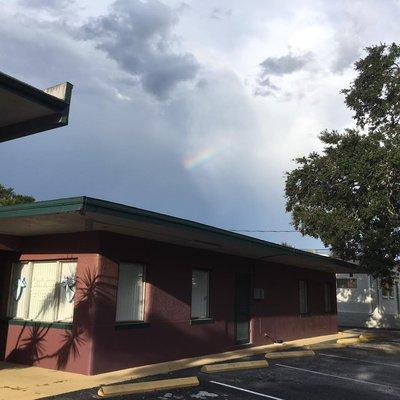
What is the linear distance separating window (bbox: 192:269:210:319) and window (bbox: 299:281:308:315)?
7.70 m

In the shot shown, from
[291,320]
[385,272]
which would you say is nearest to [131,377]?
[291,320]

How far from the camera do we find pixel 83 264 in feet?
37.8

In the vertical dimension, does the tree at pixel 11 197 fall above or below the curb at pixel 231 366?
above

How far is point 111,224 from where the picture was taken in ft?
35.4

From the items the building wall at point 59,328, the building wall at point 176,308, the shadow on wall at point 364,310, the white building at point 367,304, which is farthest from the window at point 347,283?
the building wall at point 59,328

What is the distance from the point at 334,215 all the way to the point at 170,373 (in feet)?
39.7

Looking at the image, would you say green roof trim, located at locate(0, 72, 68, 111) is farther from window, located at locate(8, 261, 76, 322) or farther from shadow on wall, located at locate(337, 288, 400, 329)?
shadow on wall, located at locate(337, 288, 400, 329)

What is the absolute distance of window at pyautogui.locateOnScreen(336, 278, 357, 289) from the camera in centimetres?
3330

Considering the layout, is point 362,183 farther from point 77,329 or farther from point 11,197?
point 11,197

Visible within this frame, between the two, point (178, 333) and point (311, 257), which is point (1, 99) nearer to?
point (178, 333)

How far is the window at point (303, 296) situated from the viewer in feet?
70.7

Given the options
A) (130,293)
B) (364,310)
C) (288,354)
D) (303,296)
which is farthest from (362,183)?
(364,310)

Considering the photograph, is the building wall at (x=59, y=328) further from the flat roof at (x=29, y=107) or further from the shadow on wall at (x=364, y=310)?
the shadow on wall at (x=364, y=310)

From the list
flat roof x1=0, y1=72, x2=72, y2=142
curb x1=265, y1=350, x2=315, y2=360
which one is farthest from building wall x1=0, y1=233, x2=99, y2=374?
curb x1=265, y1=350, x2=315, y2=360
